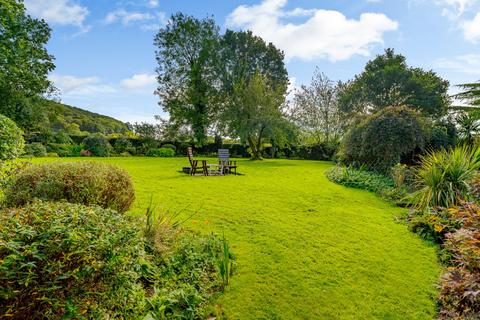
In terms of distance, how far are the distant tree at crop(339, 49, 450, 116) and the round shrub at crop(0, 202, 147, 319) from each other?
26169 millimetres

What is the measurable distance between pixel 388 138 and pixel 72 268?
42.3 feet

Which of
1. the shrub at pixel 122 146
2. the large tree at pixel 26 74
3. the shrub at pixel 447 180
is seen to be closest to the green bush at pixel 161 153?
the shrub at pixel 122 146

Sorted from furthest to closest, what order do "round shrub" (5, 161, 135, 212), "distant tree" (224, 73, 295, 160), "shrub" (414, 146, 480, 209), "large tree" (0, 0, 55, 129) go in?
1. "distant tree" (224, 73, 295, 160)
2. "large tree" (0, 0, 55, 129)
3. "shrub" (414, 146, 480, 209)
4. "round shrub" (5, 161, 135, 212)

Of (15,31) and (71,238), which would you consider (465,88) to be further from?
(15,31)

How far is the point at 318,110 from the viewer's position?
2548cm

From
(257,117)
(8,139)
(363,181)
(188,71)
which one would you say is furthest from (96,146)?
(363,181)

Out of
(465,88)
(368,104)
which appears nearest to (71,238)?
(465,88)

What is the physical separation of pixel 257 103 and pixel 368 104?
505 inches

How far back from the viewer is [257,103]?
68.0 ft

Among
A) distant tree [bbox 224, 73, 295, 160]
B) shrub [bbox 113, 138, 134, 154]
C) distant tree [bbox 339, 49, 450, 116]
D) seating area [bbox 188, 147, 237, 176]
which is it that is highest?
distant tree [bbox 339, 49, 450, 116]

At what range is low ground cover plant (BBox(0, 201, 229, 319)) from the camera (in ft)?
5.79

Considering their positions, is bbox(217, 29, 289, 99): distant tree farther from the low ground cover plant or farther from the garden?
the low ground cover plant

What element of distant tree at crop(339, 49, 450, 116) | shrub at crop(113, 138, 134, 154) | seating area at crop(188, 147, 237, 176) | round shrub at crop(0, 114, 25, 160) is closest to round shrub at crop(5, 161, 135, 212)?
round shrub at crop(0, 114, 25, 160)

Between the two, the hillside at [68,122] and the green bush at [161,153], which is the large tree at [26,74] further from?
the green bush at [161,153]
